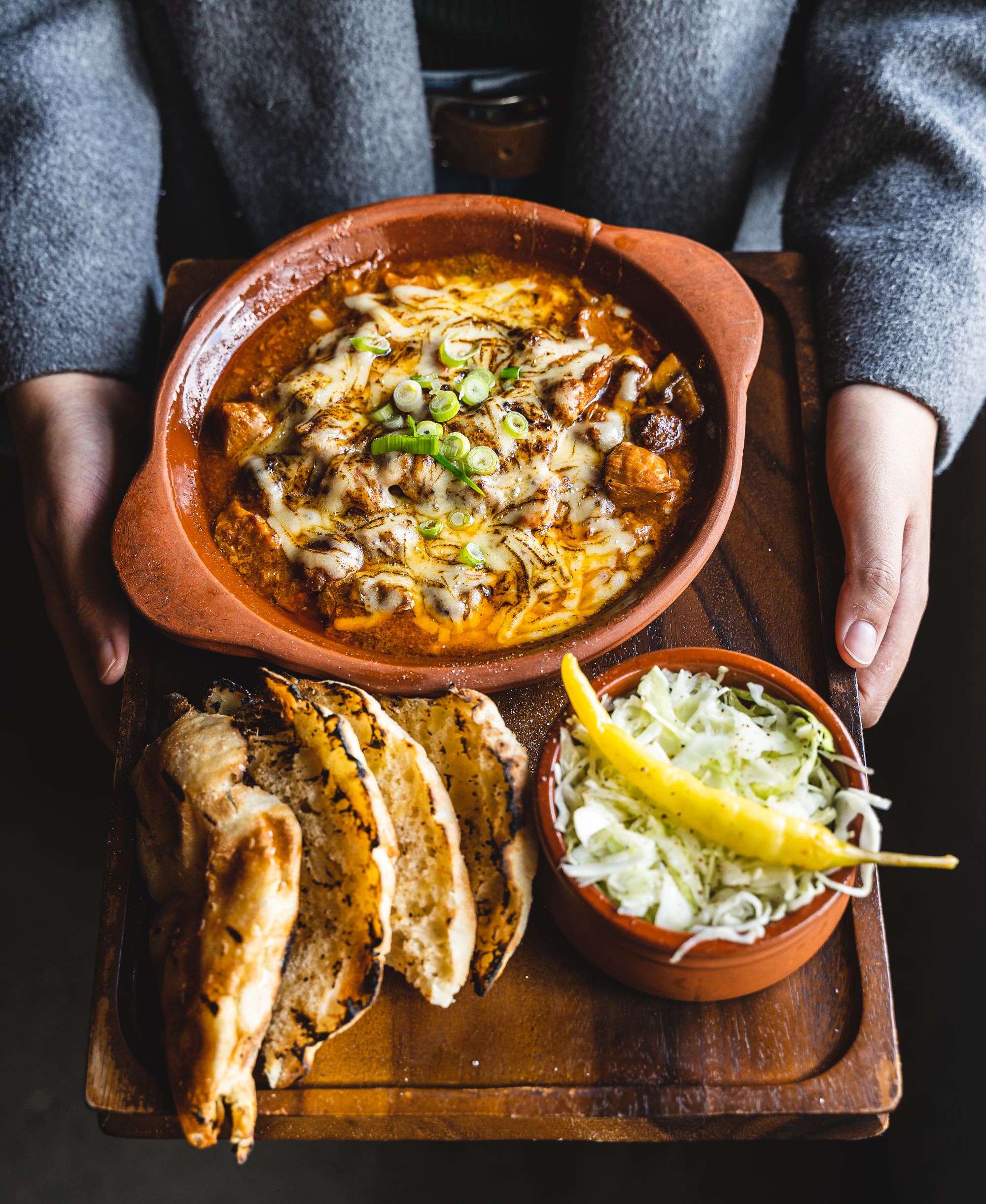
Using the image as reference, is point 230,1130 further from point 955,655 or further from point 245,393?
point 955,655

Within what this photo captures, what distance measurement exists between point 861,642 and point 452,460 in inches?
38.4

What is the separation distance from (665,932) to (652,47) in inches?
95.6

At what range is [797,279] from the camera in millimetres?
2668

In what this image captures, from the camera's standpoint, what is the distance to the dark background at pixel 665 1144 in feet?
9.71

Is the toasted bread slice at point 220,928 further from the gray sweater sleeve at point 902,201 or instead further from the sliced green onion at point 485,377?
the gray sweater sleeve at point 902,201

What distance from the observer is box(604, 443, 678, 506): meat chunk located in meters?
2.17

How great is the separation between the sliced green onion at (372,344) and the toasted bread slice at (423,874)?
3.45 feet

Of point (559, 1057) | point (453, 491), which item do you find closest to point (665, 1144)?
point (559, 1057)

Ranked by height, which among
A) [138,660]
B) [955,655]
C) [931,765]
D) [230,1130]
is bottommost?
[931,765]

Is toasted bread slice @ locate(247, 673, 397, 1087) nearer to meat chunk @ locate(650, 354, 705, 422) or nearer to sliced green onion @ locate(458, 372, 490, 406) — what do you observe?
sliced green onion @ locate(458, 372, 490, 406)

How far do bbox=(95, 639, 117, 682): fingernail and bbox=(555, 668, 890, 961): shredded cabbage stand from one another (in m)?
1.12

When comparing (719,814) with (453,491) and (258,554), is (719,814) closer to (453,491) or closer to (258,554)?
(453,491)

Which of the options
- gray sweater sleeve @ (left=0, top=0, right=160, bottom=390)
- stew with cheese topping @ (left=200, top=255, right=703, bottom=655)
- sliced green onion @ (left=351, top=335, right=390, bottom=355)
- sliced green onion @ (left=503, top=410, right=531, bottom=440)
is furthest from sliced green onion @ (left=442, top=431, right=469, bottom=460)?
gray sweater sleeve @ (left=0, top=0, right=160, bottom=390)

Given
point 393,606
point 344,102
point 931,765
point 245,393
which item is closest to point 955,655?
point 931,765
